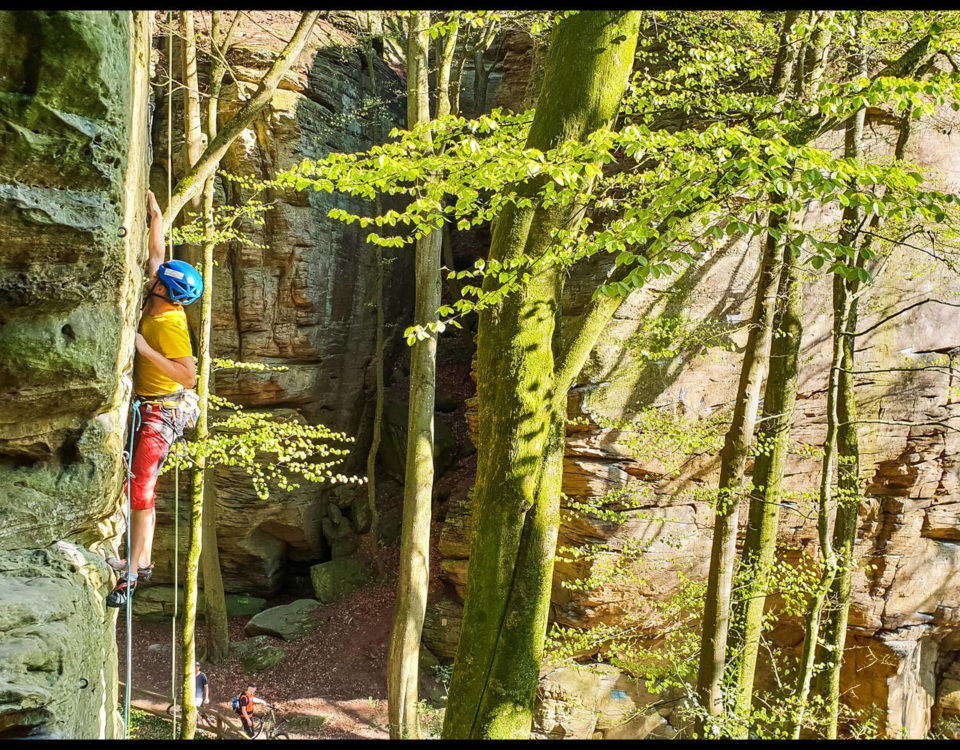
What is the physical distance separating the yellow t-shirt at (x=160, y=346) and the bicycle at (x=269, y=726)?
286 inches

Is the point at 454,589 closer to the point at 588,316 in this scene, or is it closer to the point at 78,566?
the point at 588,316

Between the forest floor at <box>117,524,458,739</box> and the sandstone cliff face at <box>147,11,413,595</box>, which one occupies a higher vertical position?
the sandstone cliff face at <box>147,11,413,595</box>

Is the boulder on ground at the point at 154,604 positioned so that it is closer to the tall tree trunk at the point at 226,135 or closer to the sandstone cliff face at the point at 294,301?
the sandstone cliff face at the point at 294,301

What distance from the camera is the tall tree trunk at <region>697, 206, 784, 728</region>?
6.05m

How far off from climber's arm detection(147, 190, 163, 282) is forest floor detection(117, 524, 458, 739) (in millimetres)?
8230

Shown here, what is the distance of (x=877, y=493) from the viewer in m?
9.74

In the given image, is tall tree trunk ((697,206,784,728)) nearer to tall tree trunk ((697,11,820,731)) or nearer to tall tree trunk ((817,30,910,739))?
tall tree trunk ((697,11,820,731))

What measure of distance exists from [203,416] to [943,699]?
12.1m

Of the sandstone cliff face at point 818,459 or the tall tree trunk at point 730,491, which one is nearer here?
the tall tree trunk at point 730,491

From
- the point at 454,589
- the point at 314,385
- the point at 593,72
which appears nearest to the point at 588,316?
the point at 593,72

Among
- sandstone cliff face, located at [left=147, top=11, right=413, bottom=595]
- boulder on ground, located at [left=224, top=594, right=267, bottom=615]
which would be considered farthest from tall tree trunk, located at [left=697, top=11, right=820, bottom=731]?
boulder on ground, located at [left=224, top=594, right=267, bottom=615]

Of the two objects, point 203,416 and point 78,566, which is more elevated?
point 203,416

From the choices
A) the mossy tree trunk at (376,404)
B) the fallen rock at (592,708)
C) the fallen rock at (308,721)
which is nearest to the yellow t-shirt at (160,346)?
the fallen rock at (592,708)

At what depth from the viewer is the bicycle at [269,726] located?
368 inches
